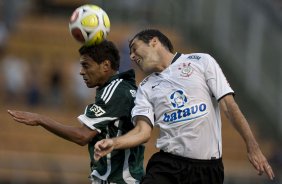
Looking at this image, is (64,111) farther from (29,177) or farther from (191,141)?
(191,141)

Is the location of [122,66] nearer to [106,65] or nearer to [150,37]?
[106,65]

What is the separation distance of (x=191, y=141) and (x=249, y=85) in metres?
10.7

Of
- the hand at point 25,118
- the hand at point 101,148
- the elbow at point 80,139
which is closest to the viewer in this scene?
the hand at point 101,148

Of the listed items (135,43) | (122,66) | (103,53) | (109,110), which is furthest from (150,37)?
(122,66)

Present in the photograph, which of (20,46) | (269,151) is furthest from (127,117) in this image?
(20,46)

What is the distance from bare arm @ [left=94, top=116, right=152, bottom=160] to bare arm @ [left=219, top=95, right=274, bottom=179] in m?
0.64

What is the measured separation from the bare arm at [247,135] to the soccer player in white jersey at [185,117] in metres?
0.01

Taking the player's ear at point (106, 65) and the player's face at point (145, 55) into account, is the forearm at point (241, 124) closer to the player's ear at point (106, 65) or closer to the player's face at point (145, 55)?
the player's face at point (145, 55)

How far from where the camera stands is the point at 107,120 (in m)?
8.77

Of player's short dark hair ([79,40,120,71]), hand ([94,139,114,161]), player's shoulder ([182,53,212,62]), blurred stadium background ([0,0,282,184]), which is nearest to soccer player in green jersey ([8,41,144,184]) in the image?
player's short dark hair ([79,40,120,71])

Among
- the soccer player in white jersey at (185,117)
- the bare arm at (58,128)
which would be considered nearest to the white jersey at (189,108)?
the soccer player in white jersey at (185,117)

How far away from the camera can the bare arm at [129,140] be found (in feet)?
25.7

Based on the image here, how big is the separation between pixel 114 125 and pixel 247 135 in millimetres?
1223

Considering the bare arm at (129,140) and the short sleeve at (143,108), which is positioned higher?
the short sleeve at (143,108)
